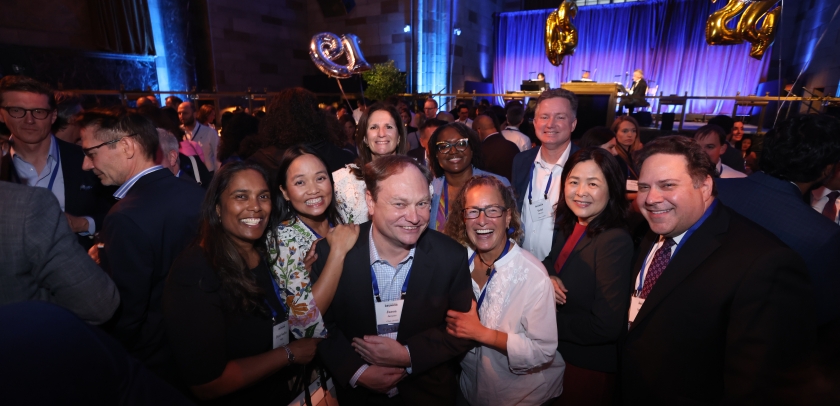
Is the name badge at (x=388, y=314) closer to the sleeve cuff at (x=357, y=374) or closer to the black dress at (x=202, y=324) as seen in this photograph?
the sleeve cuff at (x=357, y=374)

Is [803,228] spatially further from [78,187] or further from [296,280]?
[78,187]

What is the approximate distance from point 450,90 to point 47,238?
1490cm

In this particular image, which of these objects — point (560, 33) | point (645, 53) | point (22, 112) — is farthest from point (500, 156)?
point (645, 53)

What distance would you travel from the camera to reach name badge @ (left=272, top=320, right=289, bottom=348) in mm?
1590

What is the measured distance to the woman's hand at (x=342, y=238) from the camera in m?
1.59

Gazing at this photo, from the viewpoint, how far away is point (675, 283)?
142 cm

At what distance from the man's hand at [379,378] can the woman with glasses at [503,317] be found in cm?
32

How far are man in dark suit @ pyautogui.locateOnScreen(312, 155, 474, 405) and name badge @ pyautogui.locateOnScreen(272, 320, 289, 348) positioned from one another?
17cm

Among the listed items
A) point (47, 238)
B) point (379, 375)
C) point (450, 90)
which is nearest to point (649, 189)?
point (379, 375)

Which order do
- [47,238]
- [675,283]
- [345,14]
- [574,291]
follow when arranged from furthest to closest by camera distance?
[345,14] < [574,291] < [675,283] < [47,238]

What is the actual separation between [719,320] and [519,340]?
73 cm

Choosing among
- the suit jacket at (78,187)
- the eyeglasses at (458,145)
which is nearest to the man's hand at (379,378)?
the eyeglasses at (458,145)

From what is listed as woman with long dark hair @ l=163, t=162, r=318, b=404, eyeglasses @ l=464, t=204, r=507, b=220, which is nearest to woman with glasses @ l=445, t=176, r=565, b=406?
eyeglasses @ l=464, t=204, r=507, b=220

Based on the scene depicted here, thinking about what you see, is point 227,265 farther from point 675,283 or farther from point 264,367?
point 675,283
